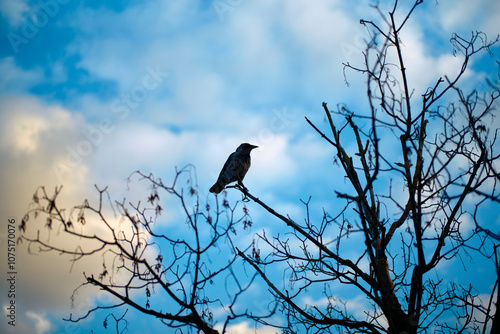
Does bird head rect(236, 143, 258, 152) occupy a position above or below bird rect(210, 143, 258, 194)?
above

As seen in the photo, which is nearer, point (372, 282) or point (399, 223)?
point (372, 282)

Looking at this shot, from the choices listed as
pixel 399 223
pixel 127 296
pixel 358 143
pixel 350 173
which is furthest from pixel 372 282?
pixel 127 296

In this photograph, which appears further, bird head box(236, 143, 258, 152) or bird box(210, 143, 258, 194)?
bird head box(236, 143, 258, 152)

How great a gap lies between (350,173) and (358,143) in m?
0.63

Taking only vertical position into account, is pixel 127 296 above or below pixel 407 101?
below

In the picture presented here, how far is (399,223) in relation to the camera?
12.7ft

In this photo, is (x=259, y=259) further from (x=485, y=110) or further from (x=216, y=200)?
(x=485, y=110)

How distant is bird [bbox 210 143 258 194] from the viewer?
8727 mm

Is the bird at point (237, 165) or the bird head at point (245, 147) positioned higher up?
the bird head at point (245, 147)

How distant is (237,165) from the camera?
29.0ft

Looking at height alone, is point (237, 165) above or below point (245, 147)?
below

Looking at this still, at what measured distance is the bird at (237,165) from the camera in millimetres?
8727

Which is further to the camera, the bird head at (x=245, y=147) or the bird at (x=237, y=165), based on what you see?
the bird head at (x=245, y=147)

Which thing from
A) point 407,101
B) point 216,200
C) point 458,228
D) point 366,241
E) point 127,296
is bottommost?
point 127,296
